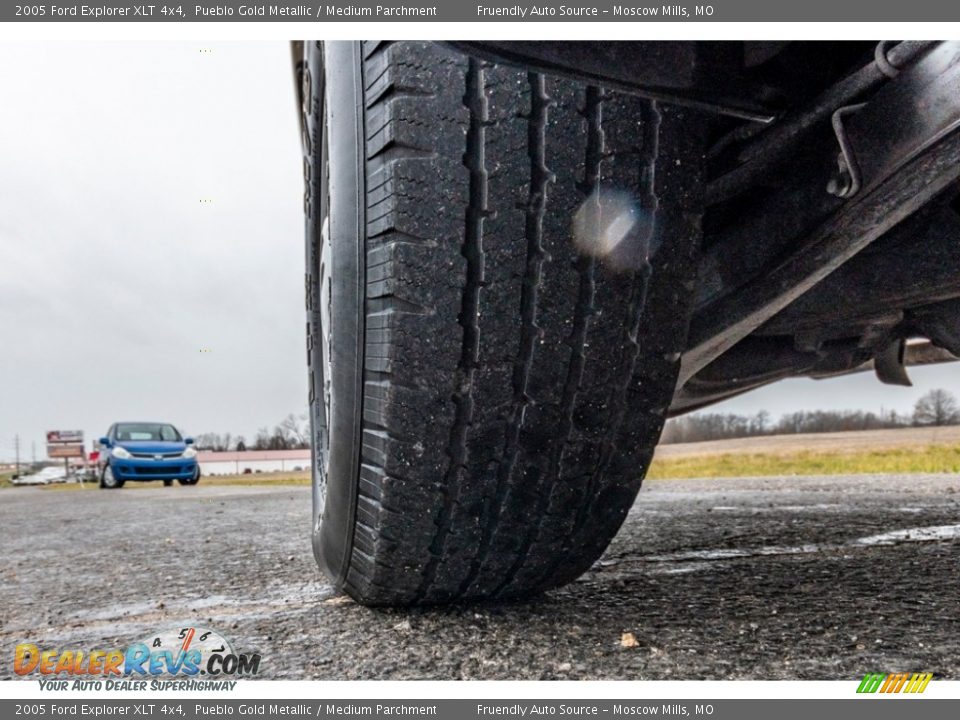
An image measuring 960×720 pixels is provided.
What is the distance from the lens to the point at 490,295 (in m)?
0.78

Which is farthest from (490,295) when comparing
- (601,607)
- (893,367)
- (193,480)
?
(193,480)

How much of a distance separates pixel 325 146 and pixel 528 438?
48cm

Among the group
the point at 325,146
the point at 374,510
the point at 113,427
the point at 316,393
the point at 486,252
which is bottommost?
the point at 113,427

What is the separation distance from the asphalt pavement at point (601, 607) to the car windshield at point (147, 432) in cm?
485

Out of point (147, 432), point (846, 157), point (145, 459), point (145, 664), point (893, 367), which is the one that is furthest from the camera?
point (147, 432)

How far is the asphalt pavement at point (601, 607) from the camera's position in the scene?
0.82 metres

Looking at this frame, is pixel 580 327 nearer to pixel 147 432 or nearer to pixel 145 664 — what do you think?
pixel 145 664

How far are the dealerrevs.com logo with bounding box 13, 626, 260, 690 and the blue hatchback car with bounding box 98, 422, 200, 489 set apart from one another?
19.1 feet

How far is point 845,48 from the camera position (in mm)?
841

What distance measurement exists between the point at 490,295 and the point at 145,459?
251 inches

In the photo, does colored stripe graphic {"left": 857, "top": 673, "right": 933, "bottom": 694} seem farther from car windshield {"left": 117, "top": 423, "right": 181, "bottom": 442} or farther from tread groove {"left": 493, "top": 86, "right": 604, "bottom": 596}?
car windshield {"left": 117, "top": 423, "right": 181, "bottom": 442}

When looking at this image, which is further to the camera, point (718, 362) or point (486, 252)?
point (718, 362)
